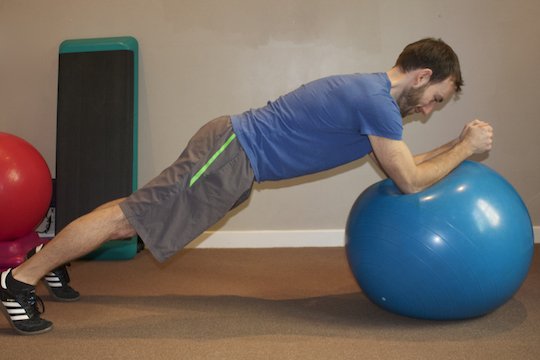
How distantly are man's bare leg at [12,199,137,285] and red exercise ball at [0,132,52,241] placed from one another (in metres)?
0.69

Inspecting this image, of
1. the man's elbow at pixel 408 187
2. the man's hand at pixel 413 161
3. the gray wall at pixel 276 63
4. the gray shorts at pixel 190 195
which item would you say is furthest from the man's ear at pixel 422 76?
the gray wall at pixel 276 63

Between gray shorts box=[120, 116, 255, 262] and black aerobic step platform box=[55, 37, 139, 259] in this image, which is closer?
gray shorts box=[120, 116, 255, 262]

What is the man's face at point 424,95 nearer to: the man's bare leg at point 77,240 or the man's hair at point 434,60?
the man's hair at point 434,60

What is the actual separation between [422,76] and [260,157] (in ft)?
2.27

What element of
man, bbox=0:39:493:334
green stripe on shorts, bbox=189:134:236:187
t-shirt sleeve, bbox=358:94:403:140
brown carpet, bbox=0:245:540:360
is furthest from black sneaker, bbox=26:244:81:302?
t-shirt sleeve, bbox=358:94:403:140

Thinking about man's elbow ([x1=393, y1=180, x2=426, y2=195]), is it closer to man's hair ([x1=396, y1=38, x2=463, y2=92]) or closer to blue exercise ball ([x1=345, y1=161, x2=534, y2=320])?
blue exercise ball ([x1=345, y1=161, x2=534, y2=320])

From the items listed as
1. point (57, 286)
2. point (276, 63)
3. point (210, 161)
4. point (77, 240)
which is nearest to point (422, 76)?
point (210, 161)

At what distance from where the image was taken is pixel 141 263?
2.60 meters

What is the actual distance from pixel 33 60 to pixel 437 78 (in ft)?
9.07

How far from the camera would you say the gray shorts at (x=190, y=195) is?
4.94ft

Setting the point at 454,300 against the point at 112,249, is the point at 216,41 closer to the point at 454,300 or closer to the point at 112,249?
the point at 112,249

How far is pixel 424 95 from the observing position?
5.34ft

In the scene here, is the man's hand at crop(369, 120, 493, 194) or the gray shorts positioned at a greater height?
the man's hand at crop(369, 120, 493, 194)

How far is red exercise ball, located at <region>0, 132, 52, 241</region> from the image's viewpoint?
2072 mm
